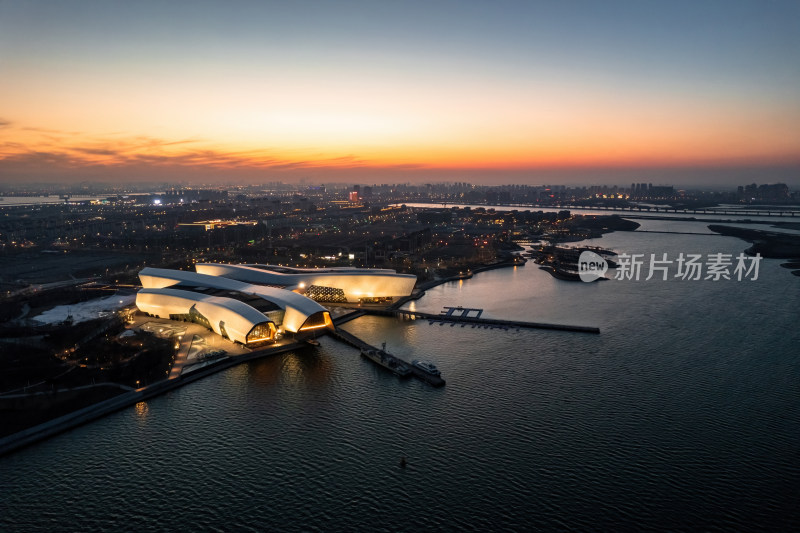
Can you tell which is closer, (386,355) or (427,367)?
(427,367)

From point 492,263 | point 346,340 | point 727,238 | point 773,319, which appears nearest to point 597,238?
point 727,238

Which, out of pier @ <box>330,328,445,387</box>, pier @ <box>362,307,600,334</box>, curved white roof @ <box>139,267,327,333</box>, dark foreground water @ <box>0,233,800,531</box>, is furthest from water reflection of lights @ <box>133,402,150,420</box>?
pier @ <box>362,307,600,334</box>

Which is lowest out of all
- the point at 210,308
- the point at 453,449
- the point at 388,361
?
the point at 453,449

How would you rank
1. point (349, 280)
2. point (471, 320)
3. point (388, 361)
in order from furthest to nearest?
point (349, 280) → point (471, 320) → point (388, 361)

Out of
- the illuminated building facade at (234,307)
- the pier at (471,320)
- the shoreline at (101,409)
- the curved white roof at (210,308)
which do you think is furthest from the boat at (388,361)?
the pier at (471,320)

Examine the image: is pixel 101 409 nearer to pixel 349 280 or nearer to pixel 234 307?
pixel 234 307

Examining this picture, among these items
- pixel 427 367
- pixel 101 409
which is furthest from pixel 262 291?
pixel 427 367

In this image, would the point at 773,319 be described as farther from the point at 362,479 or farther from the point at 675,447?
the point at 362,479
